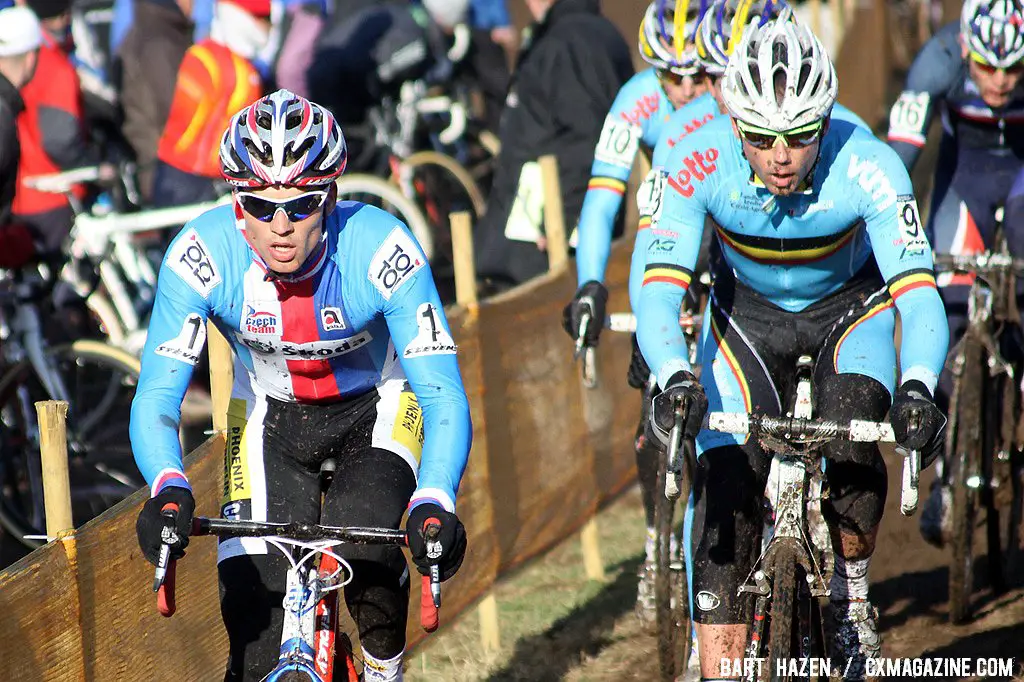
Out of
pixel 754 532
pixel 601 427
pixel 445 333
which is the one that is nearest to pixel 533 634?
pixel 601 427

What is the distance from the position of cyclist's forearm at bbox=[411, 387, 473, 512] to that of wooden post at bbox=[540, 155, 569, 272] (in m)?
3.51

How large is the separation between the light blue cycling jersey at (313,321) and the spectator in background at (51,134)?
5.02 m

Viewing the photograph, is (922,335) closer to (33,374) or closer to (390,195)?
(33,374)

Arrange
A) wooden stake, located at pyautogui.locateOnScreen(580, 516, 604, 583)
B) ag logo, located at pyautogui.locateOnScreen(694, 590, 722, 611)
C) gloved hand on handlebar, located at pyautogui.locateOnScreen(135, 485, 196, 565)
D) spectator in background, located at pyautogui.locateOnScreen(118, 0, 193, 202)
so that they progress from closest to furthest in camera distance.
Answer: gloved hand on handlebar, located at pyautogui.locateOnScreen(135, 485, 196, 565), ag logo, located at pyautogui.locateOnScreen(694, 590, 722, 611), wooden stake, located at pyautogui.locateOnScreen(580, 516, 604, 583), spectator in background, located at pyautogui.locateOnScreen(118, 0, 193, 202)

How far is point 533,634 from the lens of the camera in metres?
7.71

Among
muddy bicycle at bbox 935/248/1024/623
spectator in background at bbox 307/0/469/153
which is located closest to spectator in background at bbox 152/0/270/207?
spectator in background at bbox 307/0/469/153

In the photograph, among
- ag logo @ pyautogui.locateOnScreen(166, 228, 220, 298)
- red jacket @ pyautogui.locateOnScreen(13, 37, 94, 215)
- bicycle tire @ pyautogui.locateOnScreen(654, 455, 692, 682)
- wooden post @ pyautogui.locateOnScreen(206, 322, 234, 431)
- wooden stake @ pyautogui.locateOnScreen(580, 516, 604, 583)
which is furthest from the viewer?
red jacket @ pyautogui.locateOnScreen(13, 37, 94, 215)

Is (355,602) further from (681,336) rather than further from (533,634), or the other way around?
(533,634)

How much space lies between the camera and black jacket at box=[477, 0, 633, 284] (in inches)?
399

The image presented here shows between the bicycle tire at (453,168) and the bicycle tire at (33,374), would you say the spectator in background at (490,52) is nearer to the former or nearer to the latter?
the bicycle tire at (453,168)

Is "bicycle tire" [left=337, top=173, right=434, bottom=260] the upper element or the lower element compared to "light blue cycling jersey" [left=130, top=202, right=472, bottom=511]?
lower

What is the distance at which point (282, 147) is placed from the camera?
477 centimetres

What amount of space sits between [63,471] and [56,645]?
0.56 m

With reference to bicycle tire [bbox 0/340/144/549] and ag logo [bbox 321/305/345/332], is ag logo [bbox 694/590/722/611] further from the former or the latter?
bicycle tire [bbox 0/340/144/549]
